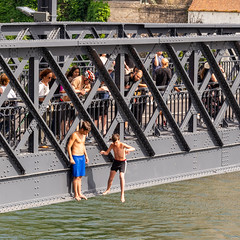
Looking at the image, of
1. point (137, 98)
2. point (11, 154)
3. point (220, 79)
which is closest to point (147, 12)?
point (220, 79)

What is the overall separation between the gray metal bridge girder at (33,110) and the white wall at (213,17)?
Answer: 3096 inches

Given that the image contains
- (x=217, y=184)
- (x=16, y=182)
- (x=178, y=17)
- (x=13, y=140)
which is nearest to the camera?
(x=16, y=182)

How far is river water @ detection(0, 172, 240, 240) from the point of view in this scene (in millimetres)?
30984

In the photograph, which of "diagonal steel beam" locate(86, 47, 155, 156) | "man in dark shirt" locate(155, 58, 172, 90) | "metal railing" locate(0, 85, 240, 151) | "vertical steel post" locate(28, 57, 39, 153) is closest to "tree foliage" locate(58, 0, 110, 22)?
"man in dark shirt" locate(155, 58, 172, 90)

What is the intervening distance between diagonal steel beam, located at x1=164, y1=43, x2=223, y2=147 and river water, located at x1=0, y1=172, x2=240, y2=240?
35.3ft

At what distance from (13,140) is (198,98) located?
140 inches

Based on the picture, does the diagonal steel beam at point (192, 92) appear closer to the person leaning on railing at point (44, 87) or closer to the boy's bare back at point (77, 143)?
the person leaning on railing at point (44, 87)

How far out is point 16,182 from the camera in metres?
16.4

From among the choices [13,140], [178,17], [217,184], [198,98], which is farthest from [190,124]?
[178,17]

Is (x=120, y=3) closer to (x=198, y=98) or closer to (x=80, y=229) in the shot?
(x=80, y=229)

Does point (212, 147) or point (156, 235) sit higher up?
point (212, 147)

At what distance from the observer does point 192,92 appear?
19281mm

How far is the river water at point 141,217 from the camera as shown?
30984 mm

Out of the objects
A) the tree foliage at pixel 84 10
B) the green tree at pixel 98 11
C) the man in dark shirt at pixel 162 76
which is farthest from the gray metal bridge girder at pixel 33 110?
the tree foliage at pixel 84 10
